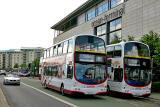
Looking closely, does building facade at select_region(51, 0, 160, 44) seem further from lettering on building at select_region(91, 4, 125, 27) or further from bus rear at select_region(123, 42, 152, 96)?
bus rear at select_region(123, 42, 152, 96)

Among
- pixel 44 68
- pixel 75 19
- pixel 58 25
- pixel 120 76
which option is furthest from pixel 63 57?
pixel 58 25

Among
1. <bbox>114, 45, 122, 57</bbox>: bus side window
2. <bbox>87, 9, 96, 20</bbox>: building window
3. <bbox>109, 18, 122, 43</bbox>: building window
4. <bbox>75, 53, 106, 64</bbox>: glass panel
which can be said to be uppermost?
<bbox>87, 9, 96, 20</bbox>: building window

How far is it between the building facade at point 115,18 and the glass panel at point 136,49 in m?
14.1

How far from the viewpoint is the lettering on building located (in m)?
37.5

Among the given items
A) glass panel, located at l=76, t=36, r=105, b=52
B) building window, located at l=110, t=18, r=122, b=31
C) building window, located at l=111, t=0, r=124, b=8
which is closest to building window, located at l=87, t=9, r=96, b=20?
building window, located at l=111, t=0, r=124, b=8

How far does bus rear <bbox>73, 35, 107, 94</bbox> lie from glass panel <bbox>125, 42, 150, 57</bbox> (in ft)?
6.01

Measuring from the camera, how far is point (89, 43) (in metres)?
15.3

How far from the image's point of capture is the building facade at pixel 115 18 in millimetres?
31250

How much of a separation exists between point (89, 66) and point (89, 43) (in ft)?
5.23

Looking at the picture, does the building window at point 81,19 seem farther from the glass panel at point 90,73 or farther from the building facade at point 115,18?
the glass panel at point 90,73

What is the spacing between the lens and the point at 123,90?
1547 cm

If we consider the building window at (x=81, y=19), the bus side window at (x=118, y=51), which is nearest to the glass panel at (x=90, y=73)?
the bus side window at (x=118, y=51)

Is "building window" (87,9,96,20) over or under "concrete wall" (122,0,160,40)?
over

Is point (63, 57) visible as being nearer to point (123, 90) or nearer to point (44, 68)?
point (123, 90)
